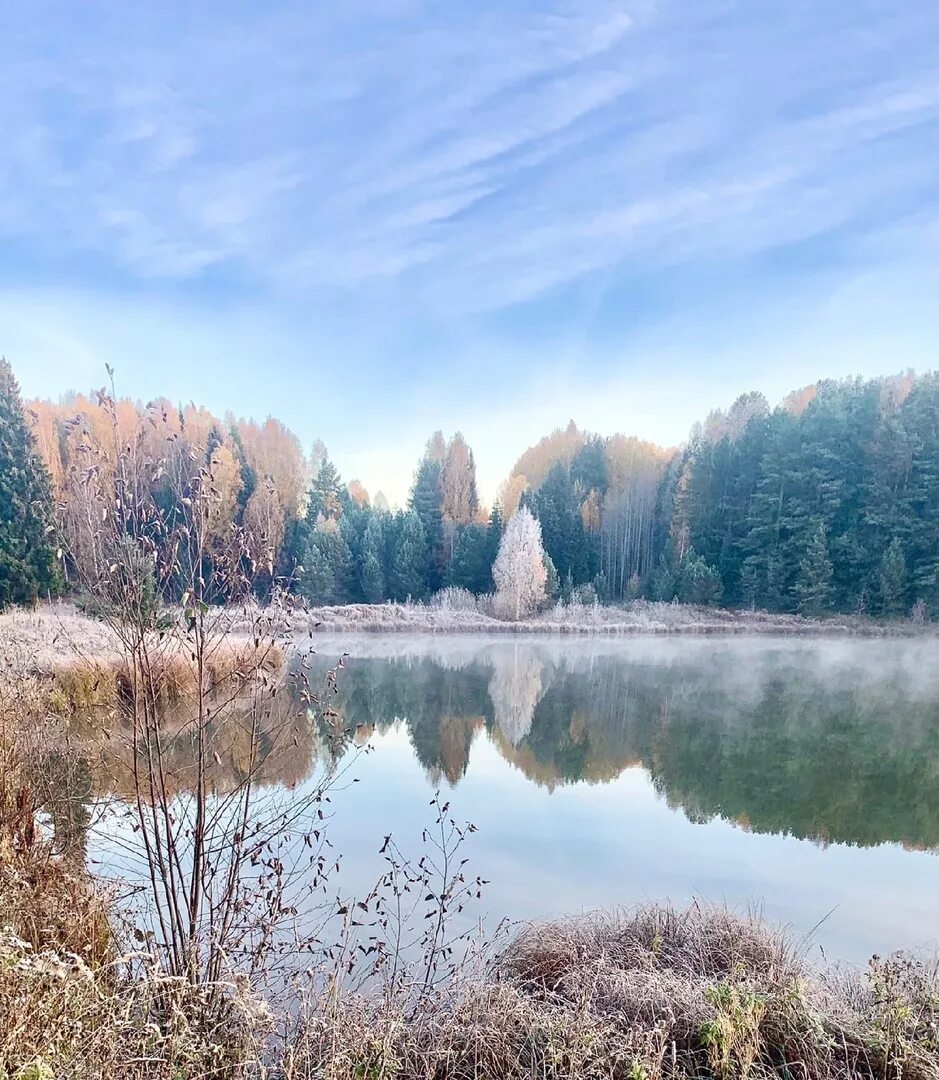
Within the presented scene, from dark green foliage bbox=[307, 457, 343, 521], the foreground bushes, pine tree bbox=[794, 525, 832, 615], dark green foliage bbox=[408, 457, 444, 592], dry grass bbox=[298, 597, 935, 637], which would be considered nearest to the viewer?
the foreground bushes

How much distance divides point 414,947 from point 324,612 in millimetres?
22936

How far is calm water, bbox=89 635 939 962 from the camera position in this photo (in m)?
4.79

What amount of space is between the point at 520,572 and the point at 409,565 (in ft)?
24.0

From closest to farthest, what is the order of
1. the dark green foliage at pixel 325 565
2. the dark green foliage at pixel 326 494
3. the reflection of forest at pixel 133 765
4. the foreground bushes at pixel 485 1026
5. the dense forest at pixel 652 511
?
the foreground bushes at pixel 485 1026 → the reflection of forest at pixel 133 765 → the dense forest at pixel 652 511 → the dark green foliage at pixel 325 565 → the dark green foliage at pixel 326 494

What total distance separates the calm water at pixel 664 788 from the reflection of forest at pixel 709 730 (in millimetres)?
38

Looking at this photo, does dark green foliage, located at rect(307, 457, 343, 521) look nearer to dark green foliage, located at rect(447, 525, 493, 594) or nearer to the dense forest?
the dense forest

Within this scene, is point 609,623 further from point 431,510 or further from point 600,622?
point 431,510

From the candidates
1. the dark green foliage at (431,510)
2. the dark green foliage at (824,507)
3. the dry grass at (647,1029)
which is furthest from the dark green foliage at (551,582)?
the dry grass at (647,1029)

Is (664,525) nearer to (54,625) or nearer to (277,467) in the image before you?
(277,467)

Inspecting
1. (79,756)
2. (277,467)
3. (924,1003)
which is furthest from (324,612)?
(924,1003)

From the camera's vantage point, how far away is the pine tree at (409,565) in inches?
1305

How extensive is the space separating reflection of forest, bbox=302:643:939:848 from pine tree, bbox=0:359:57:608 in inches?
432

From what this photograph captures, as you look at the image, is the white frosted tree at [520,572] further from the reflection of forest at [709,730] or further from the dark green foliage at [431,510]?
the reflection of forest at [709,730]

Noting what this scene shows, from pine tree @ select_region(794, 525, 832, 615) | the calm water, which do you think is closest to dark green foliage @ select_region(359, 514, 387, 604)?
the calm water
